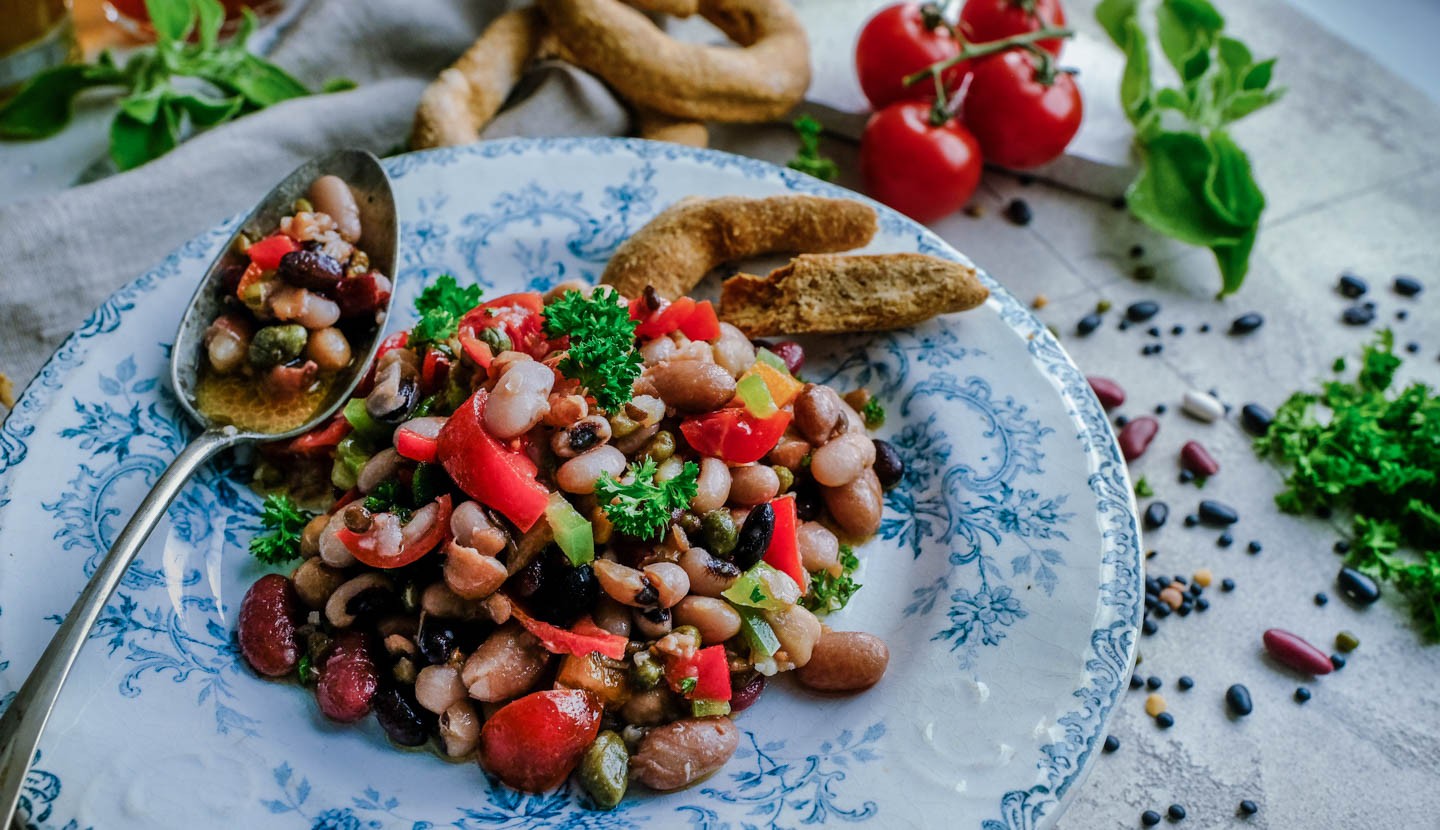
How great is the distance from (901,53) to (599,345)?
2.48m

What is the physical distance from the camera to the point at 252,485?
117 inches

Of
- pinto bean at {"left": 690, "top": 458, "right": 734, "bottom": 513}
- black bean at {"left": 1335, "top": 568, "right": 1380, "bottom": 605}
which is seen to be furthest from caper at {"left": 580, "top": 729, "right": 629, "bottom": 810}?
black bean at {"left": 1335, "top": 568, "right": 1380, "bottom": 605}

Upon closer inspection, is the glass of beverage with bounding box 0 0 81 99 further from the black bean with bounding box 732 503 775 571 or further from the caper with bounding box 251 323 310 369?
the black bean with bounding box 732 503 775 571

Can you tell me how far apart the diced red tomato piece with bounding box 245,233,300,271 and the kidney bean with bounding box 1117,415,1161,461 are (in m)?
2.76

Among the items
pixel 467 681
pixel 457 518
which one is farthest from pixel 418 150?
pixel 467 681

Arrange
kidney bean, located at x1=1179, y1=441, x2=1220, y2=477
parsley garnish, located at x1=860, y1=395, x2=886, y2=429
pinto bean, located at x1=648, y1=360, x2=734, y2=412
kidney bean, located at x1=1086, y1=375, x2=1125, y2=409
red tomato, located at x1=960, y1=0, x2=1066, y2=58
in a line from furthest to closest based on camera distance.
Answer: red tomato, located at x1=960, y1=0, x2=1066, y2=58 < kidney bean, located at x1=1086, y1=375, x2=1125, y2=409 < kidney bean, located at x1=1179, y1=441, x2=1220, y2=477 < parsley garnish, located at x1=860, y1=395, x2=886, y2=429 < pinto bean, located at x1=648, y1=360, x2=734, y2=412

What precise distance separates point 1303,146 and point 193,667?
493 centimetres

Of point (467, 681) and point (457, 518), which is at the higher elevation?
point (457, 518)

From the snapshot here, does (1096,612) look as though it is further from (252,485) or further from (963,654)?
(252,485)

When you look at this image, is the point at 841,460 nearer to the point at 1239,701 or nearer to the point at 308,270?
the point at 1239,701

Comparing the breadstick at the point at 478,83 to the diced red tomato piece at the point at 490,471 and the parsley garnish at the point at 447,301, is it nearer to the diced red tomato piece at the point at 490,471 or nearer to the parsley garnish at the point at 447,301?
the parsley garnish at the point at 447,301

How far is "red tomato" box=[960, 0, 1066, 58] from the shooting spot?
4629 millimetres

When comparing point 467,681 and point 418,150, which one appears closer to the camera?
point 467,681

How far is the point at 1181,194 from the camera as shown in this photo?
424 centimetres
